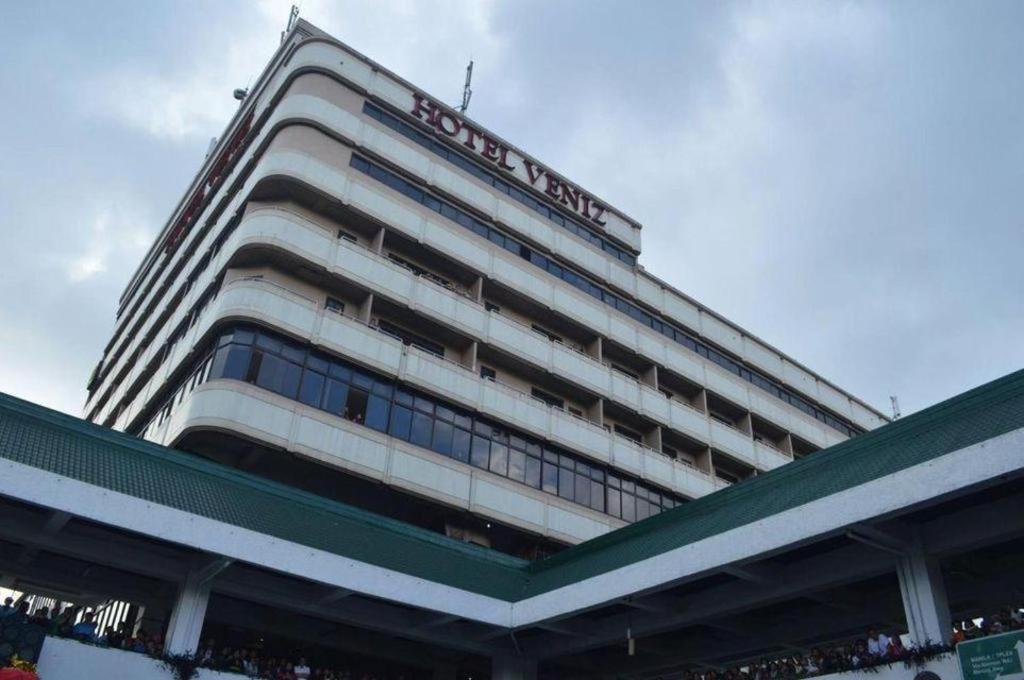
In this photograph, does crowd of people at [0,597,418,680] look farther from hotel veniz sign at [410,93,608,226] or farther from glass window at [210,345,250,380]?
hotel veniz sign at [410,93,608,226]

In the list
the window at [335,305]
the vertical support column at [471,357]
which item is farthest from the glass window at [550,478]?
the window at [335,305]

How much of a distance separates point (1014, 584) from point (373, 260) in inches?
972

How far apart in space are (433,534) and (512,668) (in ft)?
16.9

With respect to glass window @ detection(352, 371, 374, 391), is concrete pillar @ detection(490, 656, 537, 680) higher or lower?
lower

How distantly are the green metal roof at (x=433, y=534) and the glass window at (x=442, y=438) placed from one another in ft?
16.7

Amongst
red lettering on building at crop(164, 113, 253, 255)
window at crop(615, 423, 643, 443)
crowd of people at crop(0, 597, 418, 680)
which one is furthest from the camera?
red lettering on building at crop(164, 113, 253, 255)

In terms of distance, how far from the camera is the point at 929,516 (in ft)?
57.3

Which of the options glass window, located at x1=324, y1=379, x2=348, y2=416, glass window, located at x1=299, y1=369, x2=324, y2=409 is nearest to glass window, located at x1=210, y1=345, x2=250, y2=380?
glass window, located at x1=299, y1=369, x2=324, y2=409

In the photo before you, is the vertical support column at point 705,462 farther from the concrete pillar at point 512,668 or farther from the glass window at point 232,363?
the glass window at point 232,363

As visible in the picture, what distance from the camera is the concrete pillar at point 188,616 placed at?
1948 cm

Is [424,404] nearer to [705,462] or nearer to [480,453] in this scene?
[480,453]

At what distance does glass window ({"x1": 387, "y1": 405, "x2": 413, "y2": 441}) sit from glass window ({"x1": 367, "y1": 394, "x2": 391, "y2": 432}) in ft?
0.91

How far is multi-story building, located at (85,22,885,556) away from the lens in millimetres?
30875

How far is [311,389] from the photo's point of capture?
30.8 metres
